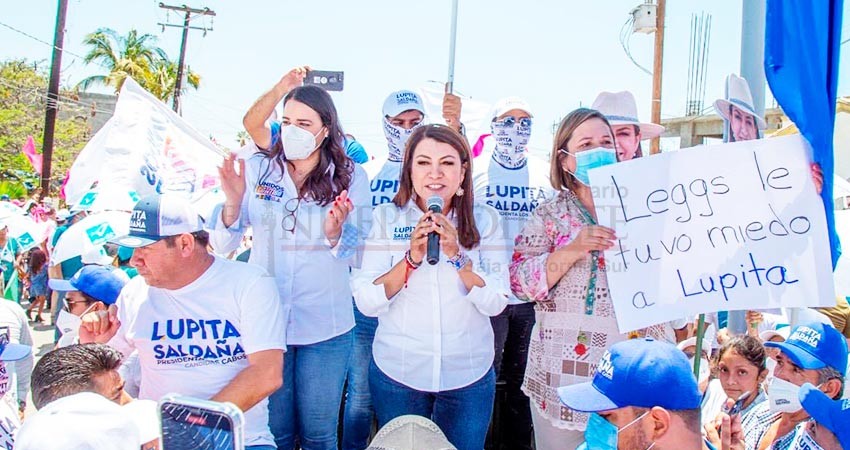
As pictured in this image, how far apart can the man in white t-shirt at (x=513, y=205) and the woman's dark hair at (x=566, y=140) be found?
0.67 metres

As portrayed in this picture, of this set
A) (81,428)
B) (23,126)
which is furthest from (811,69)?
(23,126)

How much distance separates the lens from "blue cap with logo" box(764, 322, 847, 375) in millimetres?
3168

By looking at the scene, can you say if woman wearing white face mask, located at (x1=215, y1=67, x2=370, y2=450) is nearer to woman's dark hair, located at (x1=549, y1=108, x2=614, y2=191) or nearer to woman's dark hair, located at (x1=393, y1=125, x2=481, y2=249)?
woman's dark hair, located at (x1=393, y1=125, x2=481, y2=249)

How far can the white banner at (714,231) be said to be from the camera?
99.3 inches

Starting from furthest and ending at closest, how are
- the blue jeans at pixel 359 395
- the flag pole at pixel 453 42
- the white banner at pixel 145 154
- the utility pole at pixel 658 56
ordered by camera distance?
1. the utility pole at pixel 658 56
2. the white banner at pixel 145 154
3. the flag pole at pixel 453 42
4. the blue jeans at pixel 359 395

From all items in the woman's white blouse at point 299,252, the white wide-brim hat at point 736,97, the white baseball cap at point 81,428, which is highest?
the white wide-brim hat at point 736,97

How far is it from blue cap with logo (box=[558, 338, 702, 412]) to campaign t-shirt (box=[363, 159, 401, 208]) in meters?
1.86

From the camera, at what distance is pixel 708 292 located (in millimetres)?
2547

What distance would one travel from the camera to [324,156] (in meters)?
3.33

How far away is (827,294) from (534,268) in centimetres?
104

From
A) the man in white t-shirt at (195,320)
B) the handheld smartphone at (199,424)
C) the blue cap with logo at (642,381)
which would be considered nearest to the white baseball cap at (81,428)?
the handheld smartphone at (199,424)

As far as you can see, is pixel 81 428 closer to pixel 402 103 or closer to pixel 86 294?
pixel 86 294

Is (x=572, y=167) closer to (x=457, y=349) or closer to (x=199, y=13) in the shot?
(x=457, y=349)

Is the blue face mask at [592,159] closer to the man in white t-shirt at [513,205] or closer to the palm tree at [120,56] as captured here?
the man in white t-shirt at [513,205]
